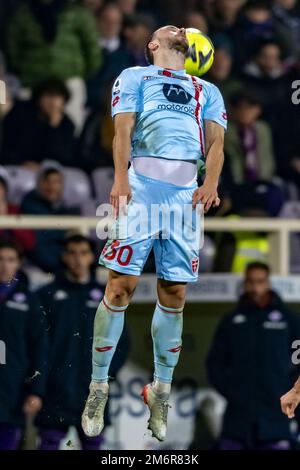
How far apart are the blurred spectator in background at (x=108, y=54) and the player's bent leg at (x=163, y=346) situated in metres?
6.57

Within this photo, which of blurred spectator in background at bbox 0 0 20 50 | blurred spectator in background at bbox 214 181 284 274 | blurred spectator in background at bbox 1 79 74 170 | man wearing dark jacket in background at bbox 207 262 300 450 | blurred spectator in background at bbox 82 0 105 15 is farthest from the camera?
blurred spectator in background at bbox 82 0 105 15

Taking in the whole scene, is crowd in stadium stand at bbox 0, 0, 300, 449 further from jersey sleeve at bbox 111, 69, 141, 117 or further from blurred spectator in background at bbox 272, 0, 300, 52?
jersey sleeve at bbox 111, 69, 141, 117

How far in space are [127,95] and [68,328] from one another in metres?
3.18

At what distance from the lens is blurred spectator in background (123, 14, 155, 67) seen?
1492 centimetres

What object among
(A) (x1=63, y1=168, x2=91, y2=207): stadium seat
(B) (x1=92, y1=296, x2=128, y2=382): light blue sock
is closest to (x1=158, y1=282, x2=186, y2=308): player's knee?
(B) (x1=92, y1=296, x2=128, y2=382): light blue sock

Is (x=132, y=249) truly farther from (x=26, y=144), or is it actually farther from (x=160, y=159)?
(x=26, y=144)

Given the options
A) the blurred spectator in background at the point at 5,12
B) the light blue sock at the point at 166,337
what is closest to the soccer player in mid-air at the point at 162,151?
the light blue sock at the point at 166,337

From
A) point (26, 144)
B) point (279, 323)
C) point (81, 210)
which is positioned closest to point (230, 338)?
point (279, 323)

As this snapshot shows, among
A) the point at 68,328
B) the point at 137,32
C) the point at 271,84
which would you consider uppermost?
the point at 137,32

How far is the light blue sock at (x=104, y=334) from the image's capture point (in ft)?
26.3

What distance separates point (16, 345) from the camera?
1104 cm

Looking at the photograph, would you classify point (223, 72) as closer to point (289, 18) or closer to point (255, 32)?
point (255, 32)

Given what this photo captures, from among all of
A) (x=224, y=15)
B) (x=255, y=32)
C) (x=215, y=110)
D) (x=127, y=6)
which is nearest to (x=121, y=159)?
(x=215, y=110)

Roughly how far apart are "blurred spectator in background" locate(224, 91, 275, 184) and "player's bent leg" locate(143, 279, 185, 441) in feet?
17.6
